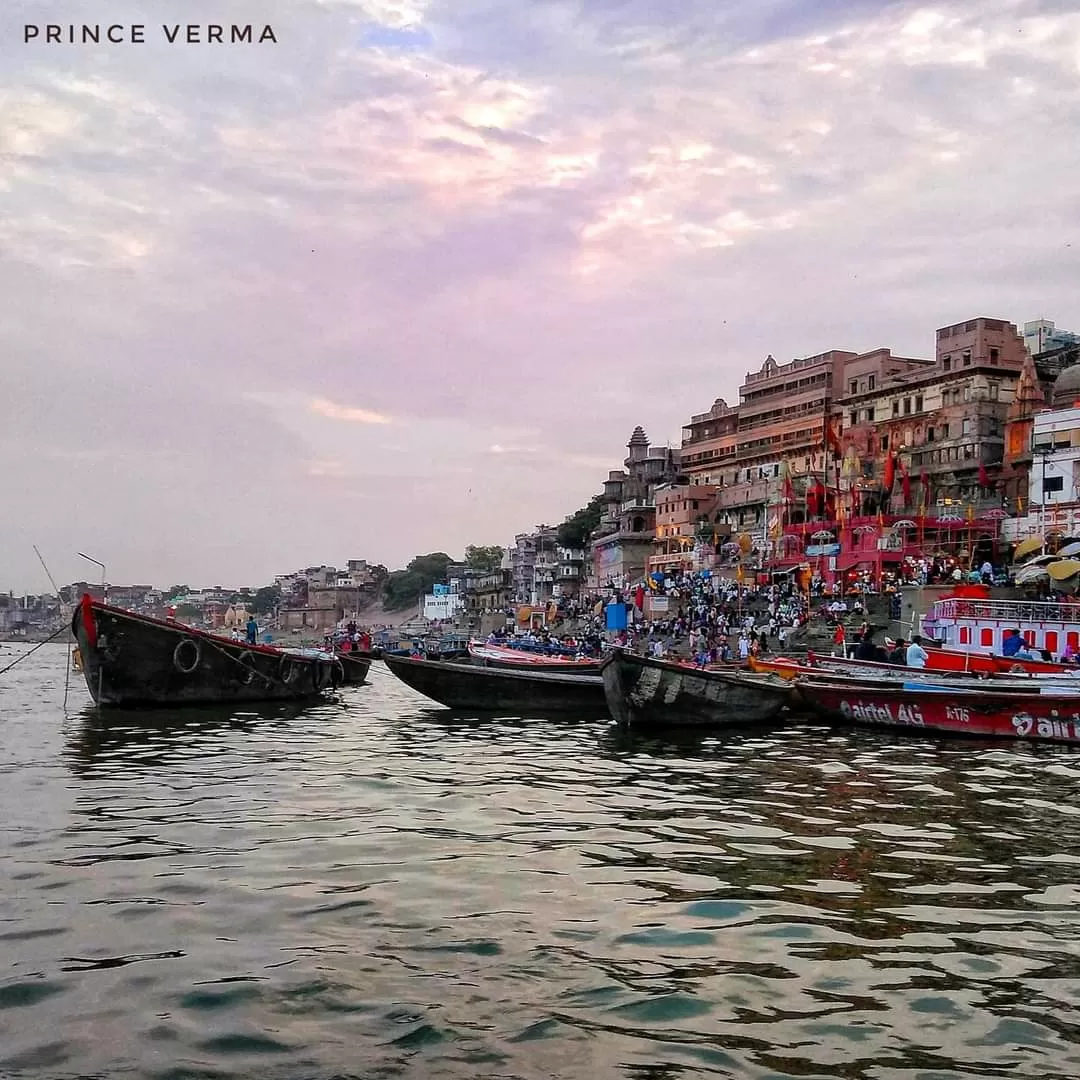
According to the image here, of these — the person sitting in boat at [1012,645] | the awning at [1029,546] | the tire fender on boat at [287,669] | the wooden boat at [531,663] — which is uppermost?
the awning at [1029,546]

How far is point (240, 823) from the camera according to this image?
9.84 m

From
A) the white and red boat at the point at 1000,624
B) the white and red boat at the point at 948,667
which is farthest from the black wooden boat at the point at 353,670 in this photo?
the white and red boat at the point at 1000,624

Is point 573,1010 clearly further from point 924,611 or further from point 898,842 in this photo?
point 924,611

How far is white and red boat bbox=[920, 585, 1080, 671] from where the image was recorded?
28.2m

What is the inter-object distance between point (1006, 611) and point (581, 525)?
231 ft

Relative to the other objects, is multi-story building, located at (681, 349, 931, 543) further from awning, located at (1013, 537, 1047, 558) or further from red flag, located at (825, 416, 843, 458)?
awning, located at (1013, 537, 1047, 558)

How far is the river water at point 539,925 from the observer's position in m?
4.67

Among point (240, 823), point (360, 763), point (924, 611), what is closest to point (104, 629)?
point (360, 763)

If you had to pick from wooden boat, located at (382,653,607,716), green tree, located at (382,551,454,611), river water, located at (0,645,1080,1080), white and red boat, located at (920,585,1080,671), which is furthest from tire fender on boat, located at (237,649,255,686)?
green tree, located at (382,551,454,611)

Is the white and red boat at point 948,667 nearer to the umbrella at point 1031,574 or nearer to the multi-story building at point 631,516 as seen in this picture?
the umbrella at point 1031,574

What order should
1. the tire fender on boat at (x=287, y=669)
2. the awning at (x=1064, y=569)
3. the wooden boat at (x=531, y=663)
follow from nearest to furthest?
1. the wooden boat at (x=531, y=663)
2. the tire fender on boat at (x=287, y=669)
3. the awning at (x=1064, y=569)

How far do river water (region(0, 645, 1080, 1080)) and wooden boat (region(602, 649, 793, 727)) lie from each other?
199 inches

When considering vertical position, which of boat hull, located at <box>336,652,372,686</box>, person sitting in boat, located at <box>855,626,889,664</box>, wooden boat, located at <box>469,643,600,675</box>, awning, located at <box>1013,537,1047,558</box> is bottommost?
boat hull, located at <box>336,652,372,686</box>

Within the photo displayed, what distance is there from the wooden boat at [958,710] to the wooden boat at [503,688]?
5.07 m
